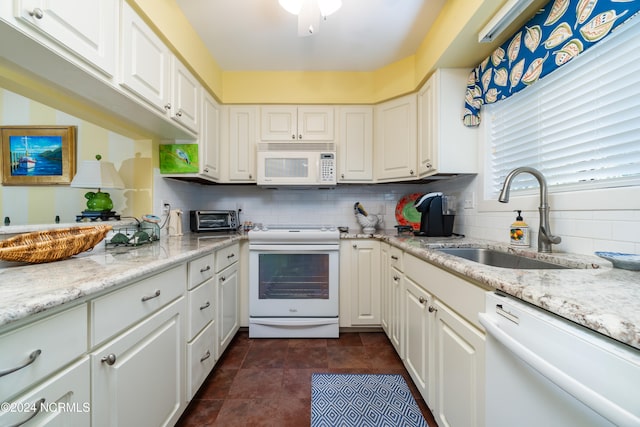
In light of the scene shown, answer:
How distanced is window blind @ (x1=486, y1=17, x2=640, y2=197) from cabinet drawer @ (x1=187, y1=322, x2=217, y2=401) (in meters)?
2.06

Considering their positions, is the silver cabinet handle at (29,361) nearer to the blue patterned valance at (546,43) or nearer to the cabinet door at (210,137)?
the cabinet door at (210,137)

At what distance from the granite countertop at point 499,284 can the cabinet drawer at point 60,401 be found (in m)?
0.19

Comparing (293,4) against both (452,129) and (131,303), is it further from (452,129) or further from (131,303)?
(131,303)

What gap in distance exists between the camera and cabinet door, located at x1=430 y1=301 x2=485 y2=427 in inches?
33.4

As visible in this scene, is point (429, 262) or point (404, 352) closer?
point (429, 262)

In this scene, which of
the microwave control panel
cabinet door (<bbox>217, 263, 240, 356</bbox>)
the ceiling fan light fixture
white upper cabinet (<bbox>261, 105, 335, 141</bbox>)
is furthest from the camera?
white upper cabinet (<bbox>261, 105, 335, 141</bbox>)

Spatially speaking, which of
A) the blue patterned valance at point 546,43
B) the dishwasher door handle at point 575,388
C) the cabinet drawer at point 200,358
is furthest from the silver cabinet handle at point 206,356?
the blue patterned valance at point 546,43

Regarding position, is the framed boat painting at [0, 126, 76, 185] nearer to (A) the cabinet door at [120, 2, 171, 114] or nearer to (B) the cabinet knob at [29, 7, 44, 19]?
(A) the cabinet door at [120, 2, 171, 114]

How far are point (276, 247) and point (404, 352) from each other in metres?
1.22

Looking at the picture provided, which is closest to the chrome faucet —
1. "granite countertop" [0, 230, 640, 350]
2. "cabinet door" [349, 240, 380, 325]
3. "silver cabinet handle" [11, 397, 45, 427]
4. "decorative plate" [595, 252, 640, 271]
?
"granite countertop" [0, 230, 640, 350]

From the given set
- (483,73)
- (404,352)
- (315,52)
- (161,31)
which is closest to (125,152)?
(161,31)

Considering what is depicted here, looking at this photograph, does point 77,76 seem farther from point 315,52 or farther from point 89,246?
point 315,52

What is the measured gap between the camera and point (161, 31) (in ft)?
4.70

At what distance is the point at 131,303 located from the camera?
87cm
